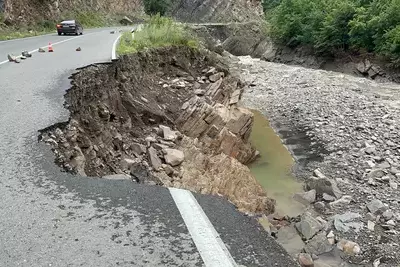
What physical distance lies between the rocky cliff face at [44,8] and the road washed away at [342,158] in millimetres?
16453

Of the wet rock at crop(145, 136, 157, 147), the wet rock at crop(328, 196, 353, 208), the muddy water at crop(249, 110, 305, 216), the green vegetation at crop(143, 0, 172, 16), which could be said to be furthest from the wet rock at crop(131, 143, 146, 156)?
the green vegetation at crop(143, 0, 172, 16)

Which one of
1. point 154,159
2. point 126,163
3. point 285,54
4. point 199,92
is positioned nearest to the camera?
point 126,163

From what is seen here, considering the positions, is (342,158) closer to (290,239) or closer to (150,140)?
(290,239)

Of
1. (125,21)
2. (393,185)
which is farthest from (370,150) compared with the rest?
(125,21)

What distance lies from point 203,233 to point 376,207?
7.07 m

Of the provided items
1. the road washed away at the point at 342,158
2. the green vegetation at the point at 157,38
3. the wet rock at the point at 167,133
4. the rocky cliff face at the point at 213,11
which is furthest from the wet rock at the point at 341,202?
the rocky cliff face at the point at 213,11

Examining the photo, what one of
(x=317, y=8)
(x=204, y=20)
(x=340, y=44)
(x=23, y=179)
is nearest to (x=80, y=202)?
(x=23, y=179)

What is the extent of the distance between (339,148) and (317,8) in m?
23.0

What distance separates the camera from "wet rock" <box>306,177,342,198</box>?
9950mm

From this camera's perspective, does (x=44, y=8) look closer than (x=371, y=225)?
No

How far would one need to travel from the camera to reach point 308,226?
786 cm

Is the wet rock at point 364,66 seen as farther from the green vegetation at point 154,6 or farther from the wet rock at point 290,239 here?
the green vegetation at point 154,6

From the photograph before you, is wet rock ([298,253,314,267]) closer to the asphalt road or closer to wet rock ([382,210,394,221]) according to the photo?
the asphalt road

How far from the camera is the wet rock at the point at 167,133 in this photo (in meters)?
9.84
